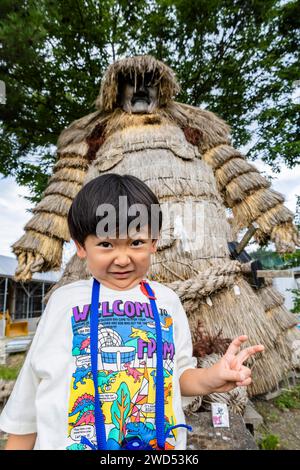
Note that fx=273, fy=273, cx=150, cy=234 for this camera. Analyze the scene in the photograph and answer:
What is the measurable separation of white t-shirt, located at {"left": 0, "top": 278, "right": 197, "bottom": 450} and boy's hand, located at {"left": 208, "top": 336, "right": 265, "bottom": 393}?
0.43 ft

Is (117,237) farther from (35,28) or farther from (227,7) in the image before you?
(227,7)

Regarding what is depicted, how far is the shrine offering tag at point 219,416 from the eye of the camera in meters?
1.56

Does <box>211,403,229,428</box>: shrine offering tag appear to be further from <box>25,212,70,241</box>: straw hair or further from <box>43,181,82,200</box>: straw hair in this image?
<box>43,181,82,200</box>: straw hair

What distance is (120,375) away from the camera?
842 mm

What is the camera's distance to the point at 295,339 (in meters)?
2.59

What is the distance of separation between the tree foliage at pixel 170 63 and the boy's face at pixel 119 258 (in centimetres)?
457

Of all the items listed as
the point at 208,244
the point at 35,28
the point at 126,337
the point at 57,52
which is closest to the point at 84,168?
the point at 208,244

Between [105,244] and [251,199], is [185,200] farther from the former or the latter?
[105,244]

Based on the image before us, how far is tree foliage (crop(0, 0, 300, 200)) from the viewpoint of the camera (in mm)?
4762

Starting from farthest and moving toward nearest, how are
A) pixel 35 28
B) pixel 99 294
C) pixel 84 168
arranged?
pixel 35 28 < pixel 84 168 < pixel 99 294

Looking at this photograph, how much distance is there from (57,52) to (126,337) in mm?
5389

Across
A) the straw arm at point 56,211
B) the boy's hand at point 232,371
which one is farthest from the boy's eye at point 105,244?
the straw arm at point 56,211

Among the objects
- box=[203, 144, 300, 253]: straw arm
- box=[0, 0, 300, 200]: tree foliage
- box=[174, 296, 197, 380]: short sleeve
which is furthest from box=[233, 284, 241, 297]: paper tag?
box=[0, 0, 300, 200]: tree foliage

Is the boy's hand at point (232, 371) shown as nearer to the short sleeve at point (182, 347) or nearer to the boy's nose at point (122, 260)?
the short sleeve at point (182, 347)
